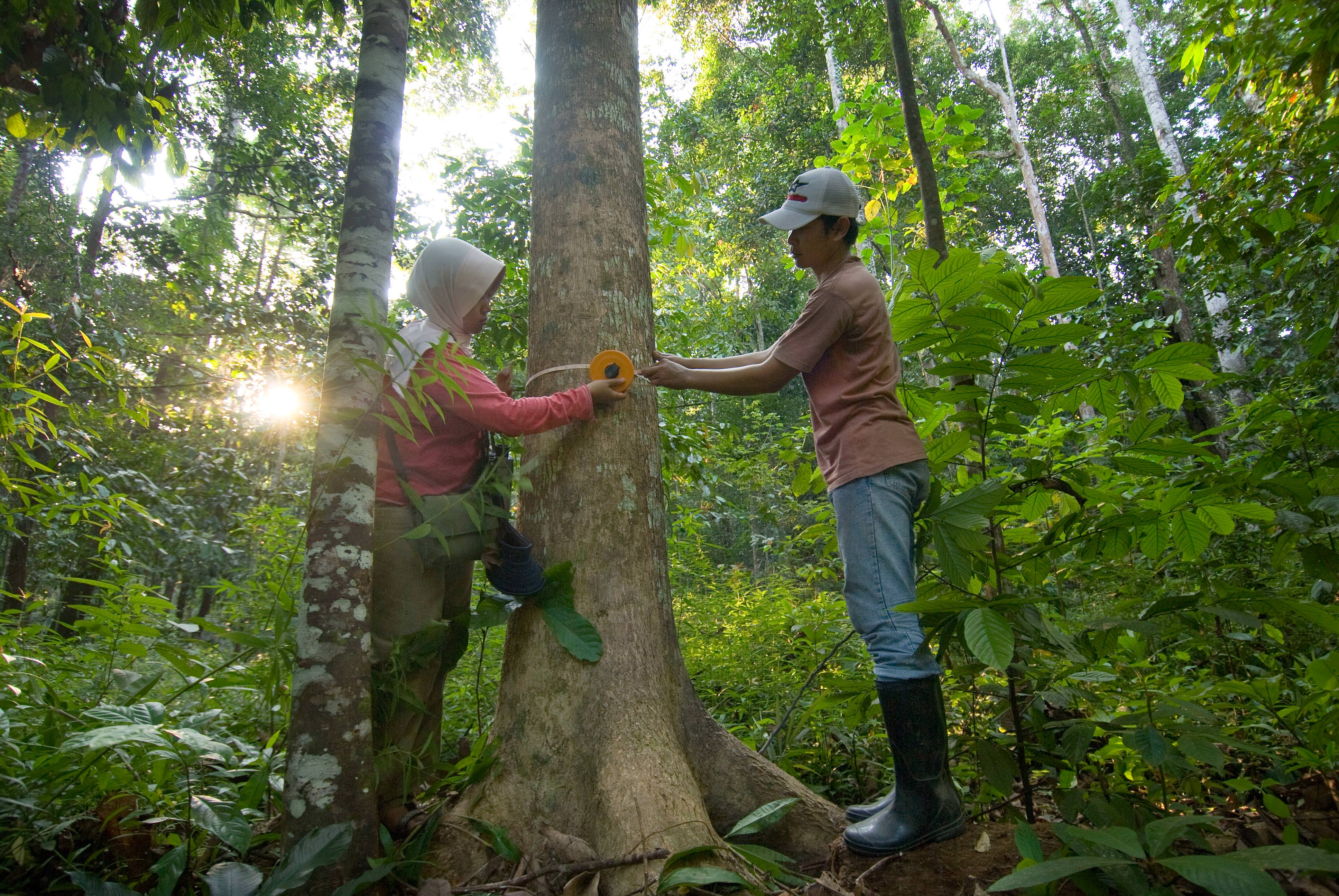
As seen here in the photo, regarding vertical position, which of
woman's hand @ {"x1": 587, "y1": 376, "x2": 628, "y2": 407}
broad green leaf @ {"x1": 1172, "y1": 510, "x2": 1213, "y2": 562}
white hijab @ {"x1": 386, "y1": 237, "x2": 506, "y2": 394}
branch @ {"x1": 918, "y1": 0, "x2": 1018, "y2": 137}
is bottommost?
broad green leaf @ {"x1": 1172, "y1": 510, "x2": 1213, "y2": 562}

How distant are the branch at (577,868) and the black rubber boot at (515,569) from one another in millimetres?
770

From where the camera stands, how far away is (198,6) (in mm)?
2684

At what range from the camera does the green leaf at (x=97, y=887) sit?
1.59 metres

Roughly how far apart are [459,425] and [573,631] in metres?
0.86

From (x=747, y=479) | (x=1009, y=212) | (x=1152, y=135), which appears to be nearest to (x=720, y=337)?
(x=747, y=479)

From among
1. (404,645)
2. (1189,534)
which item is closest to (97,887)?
(404,645)

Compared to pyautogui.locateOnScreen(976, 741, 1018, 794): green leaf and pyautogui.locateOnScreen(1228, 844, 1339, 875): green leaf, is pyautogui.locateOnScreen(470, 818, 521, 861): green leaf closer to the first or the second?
pyautogui.locateOnScreen(976, 741, 1018, 794): green leaf

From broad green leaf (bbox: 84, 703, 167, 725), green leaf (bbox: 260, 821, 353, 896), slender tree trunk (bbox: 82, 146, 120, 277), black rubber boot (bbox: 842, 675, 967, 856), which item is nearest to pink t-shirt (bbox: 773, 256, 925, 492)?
black rubber boot (bbox: 842, 675, 967, 856)

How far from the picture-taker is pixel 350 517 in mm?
2002

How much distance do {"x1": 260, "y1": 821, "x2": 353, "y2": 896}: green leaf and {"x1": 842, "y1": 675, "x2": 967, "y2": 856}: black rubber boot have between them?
4.62 feet

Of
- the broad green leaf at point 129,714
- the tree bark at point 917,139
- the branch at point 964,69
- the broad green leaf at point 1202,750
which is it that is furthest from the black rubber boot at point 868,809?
the branch at point 964,69

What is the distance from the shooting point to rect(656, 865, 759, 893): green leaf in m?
1.62

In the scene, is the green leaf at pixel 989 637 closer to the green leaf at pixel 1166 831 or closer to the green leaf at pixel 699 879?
the green leaf at pixel 1166 831

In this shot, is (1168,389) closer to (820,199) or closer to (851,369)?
(851,369)
